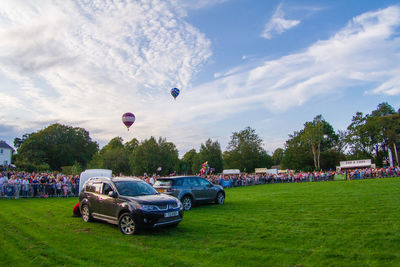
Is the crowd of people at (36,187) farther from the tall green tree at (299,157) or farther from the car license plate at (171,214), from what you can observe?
the tall green tree at (299,157)

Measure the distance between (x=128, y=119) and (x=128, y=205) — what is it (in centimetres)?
2140

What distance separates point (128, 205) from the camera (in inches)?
322

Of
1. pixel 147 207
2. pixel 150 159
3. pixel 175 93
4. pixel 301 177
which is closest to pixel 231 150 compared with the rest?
pixel 150 159

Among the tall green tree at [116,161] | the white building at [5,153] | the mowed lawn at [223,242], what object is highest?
the white building at [5,153]

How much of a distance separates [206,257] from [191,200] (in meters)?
7.81

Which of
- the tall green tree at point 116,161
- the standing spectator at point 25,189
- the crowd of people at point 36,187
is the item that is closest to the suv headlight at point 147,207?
the crowd of people at point 36,187

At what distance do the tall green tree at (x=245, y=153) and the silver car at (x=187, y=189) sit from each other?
68.7 m

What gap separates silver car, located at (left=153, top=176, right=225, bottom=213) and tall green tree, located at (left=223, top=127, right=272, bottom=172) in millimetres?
68727

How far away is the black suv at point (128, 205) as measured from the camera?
790cm

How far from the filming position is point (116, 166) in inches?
2655

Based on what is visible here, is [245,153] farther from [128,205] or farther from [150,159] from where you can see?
[128,205]

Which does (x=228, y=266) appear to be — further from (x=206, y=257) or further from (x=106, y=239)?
(x=106, y=239)

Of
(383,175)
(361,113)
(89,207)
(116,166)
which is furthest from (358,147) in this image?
(89,207)

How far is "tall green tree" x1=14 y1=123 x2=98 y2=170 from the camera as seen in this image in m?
77.1
